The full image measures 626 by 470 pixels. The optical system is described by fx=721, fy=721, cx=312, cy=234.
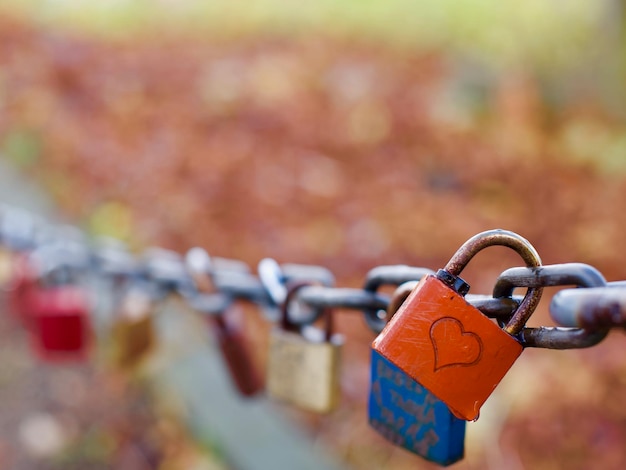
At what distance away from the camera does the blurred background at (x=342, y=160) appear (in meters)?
2.83

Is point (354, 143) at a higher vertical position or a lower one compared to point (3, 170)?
higher

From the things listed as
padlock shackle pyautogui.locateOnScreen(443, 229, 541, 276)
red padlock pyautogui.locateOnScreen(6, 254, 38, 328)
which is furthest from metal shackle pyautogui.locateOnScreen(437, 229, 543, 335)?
red padlock pyautogui.locateOnScreen(6, 254, 38, 328)

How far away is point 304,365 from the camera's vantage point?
1244 millimetres

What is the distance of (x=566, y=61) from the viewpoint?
17.5 ft

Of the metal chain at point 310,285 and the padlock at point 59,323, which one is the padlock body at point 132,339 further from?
the padlock at point 59,323

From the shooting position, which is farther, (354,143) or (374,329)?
(354,143)

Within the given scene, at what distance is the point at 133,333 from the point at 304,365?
0.93 m

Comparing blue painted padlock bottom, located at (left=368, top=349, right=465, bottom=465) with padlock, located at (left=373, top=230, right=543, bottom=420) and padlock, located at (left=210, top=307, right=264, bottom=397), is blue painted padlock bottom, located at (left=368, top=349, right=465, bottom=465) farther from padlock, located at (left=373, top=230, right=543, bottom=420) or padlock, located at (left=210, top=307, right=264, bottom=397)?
padlock, located at (left=210, top=307, right=264, bottom=397)

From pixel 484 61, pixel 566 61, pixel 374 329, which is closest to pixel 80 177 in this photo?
pixel 484 61

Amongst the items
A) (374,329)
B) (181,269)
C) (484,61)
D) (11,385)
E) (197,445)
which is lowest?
(11,385)

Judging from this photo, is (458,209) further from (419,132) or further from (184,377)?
(184,377)

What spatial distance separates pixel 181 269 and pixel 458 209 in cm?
278

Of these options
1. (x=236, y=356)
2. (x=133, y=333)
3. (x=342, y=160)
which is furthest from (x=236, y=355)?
(x=342, y=160)

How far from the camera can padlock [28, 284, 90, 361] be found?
231cm
